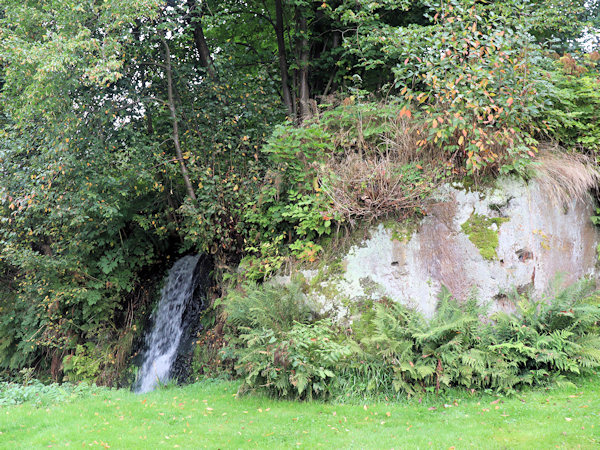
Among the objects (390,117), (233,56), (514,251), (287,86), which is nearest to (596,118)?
(514,251)

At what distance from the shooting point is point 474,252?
7.04 meters

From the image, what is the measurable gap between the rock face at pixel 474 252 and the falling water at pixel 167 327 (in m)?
3.72

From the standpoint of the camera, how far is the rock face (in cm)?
696

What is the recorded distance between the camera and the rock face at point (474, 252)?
6.96 meters

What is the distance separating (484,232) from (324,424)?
3831 mm

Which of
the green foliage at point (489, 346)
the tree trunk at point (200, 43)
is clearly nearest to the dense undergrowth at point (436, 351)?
the green foliage at point (489, 346)

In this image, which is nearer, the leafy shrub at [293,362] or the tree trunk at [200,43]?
the leafy shrub at [293,362]

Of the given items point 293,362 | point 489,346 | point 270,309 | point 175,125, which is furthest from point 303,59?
point 489,346

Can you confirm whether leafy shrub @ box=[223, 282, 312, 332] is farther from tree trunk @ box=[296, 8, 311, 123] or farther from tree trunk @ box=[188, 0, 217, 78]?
tree trunk @ box=[188, 0, 217, 78]

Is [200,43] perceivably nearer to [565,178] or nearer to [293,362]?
[293,362]

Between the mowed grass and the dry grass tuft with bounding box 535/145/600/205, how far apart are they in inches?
116

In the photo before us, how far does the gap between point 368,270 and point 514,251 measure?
7.35 ft

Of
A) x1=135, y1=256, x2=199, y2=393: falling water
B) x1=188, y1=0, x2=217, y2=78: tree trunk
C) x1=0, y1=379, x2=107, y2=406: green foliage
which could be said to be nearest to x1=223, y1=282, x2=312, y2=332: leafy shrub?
x1=135, y1=256, x2=199, y2=393: falling water

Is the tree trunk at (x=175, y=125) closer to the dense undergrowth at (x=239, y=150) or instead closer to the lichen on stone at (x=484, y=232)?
the dense undergrowth at (x=239, y=150)
